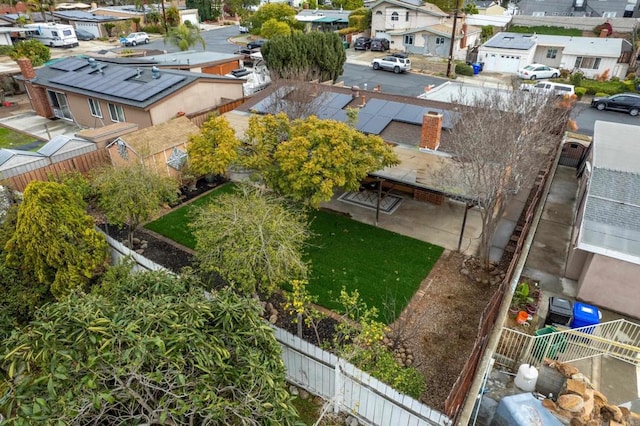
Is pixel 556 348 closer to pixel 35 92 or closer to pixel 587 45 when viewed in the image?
pixel 35 92

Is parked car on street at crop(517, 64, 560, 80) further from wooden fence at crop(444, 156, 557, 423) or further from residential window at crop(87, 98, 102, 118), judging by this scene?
residential window at crop(87, 98, 102, 118)

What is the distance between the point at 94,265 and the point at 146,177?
4.00m

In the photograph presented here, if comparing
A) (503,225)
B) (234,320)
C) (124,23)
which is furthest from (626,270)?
(124,23)

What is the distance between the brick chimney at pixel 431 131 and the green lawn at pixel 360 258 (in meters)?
4.73

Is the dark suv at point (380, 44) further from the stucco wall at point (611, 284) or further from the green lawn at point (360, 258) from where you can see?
the stucco wall at point (611, 284)

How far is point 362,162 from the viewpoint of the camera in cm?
1546

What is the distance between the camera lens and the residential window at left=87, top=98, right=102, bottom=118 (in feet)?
88.5

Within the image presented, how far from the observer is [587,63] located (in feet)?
139

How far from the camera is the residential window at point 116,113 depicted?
25.7 meters

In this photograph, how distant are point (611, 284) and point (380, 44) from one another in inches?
1844

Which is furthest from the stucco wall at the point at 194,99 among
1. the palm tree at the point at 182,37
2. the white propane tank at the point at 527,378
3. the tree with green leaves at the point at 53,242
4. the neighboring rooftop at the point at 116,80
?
the white propane tank at the point at 527,378

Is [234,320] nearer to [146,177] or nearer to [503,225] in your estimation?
[146,177]

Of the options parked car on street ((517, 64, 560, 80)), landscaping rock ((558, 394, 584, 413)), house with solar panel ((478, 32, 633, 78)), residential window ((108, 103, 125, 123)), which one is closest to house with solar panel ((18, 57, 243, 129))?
residential window ((108, 103, 125, 123))

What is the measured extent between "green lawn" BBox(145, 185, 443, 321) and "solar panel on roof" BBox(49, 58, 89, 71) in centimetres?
1862
